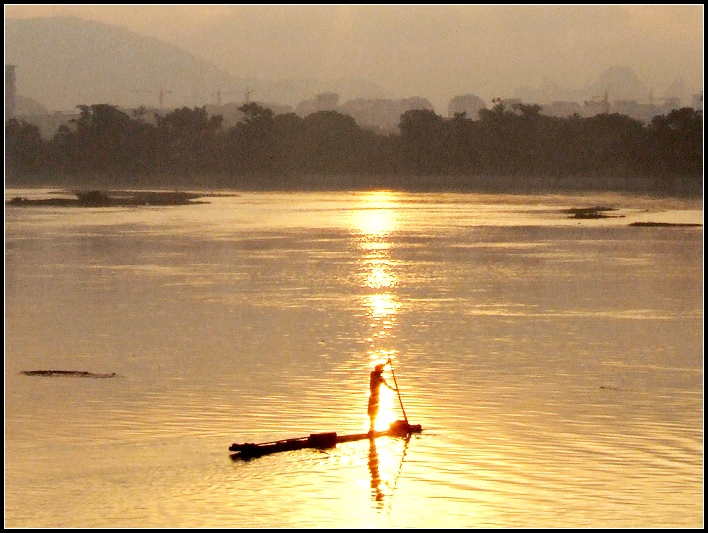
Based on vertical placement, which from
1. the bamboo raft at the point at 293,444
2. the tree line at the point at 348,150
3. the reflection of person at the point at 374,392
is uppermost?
the tree line at the point at 348,150

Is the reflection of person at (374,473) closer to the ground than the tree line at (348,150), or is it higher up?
closer to the ground

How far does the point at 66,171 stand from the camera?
128m

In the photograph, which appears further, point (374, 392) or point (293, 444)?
point (374, 392)

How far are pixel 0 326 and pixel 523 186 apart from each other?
8686 centimetres

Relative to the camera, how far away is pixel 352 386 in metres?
17.8

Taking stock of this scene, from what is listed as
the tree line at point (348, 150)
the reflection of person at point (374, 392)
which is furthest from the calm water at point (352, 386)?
the tree line at point (348, 150)

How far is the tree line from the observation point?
355 ft

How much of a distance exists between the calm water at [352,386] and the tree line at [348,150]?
227ft

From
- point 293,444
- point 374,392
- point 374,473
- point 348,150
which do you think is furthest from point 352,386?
point 348,150

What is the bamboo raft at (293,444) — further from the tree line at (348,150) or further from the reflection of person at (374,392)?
the tree line at (348,150)

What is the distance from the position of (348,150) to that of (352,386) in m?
109

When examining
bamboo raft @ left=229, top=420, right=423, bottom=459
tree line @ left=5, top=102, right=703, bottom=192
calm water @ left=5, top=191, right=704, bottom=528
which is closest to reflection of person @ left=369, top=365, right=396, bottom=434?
bamboo raft @ left=229, top=420, right=423, bottom=459

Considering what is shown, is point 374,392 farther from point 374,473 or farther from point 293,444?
point 374,473

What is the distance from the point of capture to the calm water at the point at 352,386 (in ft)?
40.6
